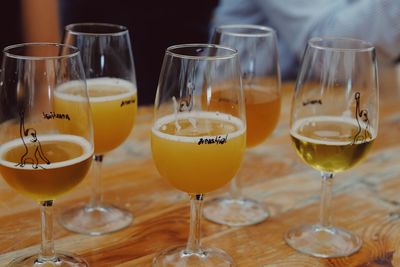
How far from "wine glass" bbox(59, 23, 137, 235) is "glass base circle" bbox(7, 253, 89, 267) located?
4.4 inches

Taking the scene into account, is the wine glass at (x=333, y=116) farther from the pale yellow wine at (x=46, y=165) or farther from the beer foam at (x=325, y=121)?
the pale yellow wine at (x=46, y=165)

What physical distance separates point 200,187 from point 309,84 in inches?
11.0

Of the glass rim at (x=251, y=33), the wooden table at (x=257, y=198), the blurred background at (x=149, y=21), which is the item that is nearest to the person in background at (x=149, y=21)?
the blurred background at (x=149, y=21)

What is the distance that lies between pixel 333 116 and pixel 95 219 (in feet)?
1.48

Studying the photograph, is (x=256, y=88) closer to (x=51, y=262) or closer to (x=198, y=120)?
(x=198, y=120)

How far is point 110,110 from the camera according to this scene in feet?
3.47

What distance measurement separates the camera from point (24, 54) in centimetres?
89

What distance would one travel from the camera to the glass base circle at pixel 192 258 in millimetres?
938

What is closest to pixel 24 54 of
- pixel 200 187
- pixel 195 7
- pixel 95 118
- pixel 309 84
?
pixel 95 118

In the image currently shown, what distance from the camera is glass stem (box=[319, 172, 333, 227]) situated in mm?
1058

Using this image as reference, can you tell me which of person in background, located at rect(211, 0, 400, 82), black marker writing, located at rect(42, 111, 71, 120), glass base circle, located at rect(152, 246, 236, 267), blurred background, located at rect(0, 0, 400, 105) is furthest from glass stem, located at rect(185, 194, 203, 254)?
blurred background, located at rect(0, 0, 400, 105)

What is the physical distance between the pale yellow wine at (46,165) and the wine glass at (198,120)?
11cm

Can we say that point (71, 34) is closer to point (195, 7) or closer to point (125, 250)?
point (125, 250)

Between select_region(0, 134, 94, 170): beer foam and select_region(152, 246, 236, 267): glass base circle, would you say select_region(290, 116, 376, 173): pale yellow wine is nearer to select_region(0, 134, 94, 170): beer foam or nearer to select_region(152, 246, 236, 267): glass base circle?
select_region(152, 246, 236, 267): glass base circle
